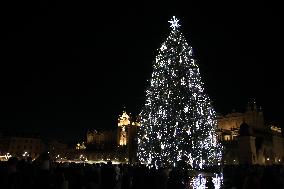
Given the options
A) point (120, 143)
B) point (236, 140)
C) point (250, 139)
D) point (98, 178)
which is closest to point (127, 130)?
point (120, 143)

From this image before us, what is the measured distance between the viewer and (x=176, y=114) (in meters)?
33.7

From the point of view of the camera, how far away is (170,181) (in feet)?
44.5

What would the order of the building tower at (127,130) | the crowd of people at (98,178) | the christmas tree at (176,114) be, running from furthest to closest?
the building tower at (127,130)
the christmas tree at (176,114)
the crowd of people at (98,178)

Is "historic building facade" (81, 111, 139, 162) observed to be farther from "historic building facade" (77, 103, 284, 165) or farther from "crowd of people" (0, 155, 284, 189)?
"crowd of people" (0, 155, 284, 189)

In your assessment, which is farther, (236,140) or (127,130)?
(127,130)

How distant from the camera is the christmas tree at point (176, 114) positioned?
3344 cm

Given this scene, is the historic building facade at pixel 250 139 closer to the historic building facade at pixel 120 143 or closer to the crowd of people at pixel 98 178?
the crowd of people at pixel 98 178

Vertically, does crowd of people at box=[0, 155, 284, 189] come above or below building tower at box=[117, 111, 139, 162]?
below

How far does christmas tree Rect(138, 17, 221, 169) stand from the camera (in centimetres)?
3344

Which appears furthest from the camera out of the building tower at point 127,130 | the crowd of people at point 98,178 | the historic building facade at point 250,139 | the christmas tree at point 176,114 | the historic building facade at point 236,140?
the building tower at point 127,130

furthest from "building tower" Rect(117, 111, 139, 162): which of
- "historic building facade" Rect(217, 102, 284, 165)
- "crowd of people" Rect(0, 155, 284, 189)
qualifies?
"crowd of people" Rect(0, 155, 284, 189)

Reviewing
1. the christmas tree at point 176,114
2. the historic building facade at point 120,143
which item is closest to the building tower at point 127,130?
the historic building facade at point 120,143

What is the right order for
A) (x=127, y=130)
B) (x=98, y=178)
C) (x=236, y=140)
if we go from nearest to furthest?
(x=98, y=178) < (x=236, y=140) < (x=127, y=130)

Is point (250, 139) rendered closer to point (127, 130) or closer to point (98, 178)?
point (98, 178)
